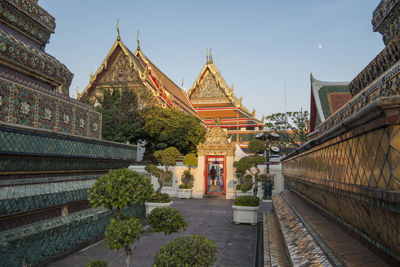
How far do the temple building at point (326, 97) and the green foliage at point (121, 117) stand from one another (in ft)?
38.4

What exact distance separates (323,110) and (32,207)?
8.83m

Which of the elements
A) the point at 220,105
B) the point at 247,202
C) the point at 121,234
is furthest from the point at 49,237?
the point at 220,105

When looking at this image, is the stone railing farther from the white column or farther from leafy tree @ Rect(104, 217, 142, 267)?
the white column

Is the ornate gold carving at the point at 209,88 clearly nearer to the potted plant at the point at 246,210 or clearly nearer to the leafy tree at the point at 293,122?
the leafy tree at the point at 293,122

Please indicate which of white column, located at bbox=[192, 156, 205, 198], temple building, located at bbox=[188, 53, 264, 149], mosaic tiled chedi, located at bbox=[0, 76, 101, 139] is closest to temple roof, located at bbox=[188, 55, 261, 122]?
temple building, located at bbox=[188, 53, 264, 149]

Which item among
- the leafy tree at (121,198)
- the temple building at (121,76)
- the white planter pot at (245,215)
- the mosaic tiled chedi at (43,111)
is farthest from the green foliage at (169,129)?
the leafy tree at (121,198)

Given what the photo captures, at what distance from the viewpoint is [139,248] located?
539 centimetres

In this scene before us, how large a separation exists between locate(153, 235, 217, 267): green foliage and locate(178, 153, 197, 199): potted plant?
1310 centimetres

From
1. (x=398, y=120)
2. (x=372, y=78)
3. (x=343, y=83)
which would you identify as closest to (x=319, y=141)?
(x=372, y=78)

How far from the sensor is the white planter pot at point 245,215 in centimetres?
800

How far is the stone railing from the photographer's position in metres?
1.04

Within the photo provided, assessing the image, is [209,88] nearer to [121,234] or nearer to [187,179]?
[187,179]

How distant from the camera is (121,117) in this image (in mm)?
18484

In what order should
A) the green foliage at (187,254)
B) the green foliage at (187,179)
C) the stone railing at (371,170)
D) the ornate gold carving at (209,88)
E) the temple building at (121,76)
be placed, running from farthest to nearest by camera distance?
the ornate gold carving at (209,88)
the temple building at (121,76)
the green foliage at (187,179)
the green foliage at (187,254)
the stone railing at (371,170)
